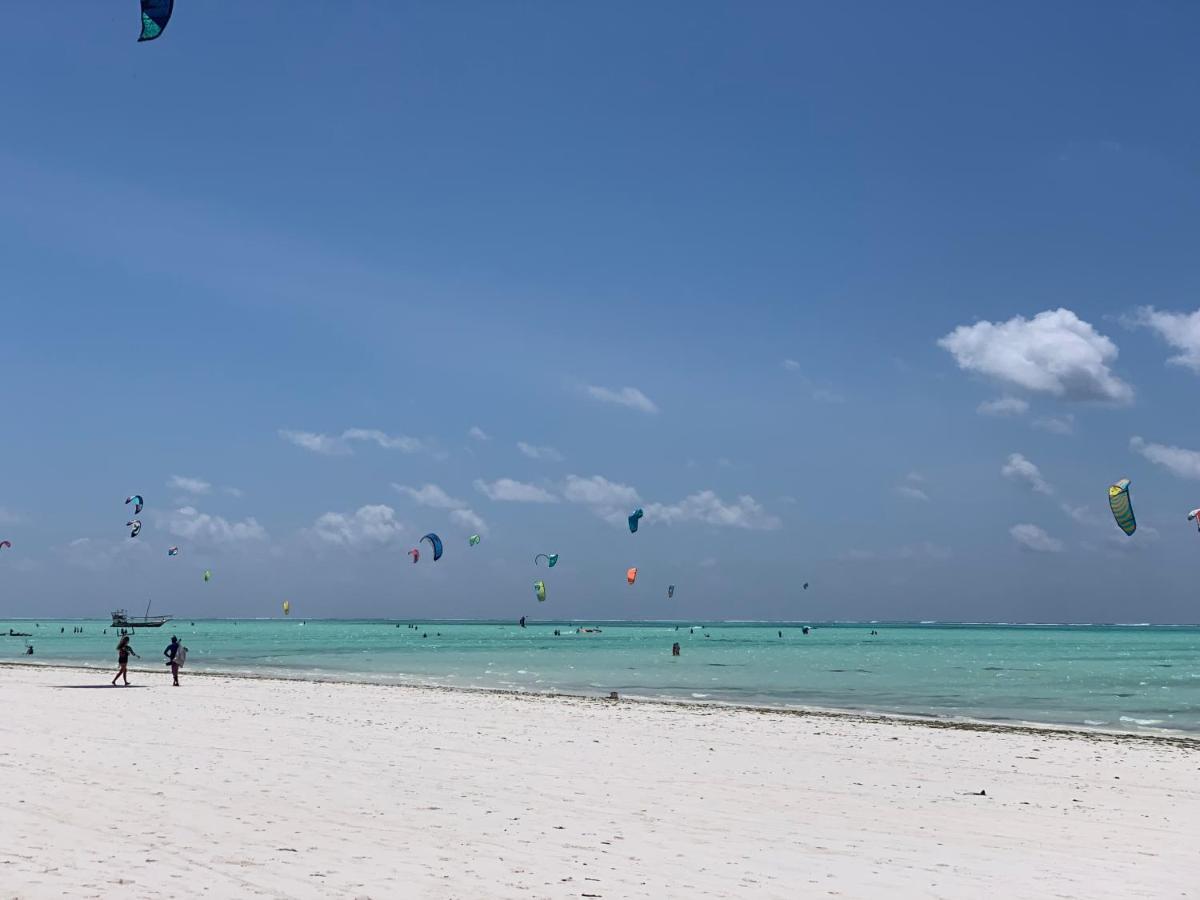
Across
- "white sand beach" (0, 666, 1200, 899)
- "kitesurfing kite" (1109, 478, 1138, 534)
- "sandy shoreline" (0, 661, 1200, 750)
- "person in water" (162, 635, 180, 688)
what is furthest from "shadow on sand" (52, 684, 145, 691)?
"kitesurfing kite" (1109, 478, 1138, 534)

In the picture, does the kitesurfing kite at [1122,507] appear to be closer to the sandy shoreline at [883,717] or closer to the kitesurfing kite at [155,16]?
the sandy shoreline at [883,717]

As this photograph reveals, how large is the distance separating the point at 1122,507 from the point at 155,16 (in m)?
36.0

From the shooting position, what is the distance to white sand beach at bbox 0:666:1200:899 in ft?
29.9

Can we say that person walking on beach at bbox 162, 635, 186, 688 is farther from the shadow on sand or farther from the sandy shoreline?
the sandy shoreline

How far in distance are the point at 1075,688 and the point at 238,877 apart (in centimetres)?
4402

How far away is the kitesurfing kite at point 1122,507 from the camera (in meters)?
38.1

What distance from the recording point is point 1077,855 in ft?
35.5

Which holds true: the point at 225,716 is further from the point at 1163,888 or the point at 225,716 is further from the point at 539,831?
the point at 1163,888

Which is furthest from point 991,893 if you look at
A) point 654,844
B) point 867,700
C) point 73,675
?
point 73,675

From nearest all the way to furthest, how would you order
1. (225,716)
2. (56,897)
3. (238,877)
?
(56,897) < (238,877) < (225,716)

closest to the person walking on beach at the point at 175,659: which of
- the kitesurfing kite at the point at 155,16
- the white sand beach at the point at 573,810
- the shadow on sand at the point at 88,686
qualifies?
the shadow on sand at the point at 88,686

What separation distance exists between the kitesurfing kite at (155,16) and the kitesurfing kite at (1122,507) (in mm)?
35399

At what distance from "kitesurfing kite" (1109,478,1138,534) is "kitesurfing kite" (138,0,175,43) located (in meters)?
35.4

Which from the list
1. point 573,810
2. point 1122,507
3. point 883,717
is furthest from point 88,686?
point 1122,507
